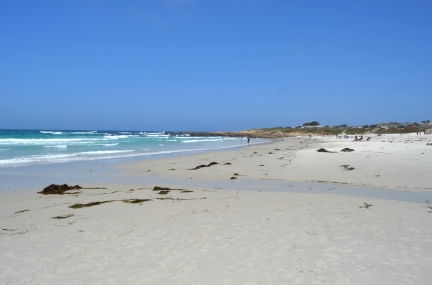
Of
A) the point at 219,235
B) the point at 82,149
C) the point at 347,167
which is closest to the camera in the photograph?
the point at 219,235

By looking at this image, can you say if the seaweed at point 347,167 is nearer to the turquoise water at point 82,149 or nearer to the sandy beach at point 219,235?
the sandy beach at point 219,235

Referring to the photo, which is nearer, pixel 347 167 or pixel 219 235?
pixel 219 235

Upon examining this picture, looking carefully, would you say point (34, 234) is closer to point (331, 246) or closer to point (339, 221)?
point (331, 246)

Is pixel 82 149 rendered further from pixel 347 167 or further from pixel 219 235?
pixel 219 235

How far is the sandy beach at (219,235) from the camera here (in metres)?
4.32

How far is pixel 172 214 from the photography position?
24.1ft

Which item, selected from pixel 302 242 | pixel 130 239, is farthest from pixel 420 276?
pixel 130 239

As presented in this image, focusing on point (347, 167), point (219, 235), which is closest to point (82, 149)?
point (347, 167)

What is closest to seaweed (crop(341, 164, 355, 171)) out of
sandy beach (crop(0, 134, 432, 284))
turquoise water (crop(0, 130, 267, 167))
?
sandy beach (crop(0, 134, 432, 284))

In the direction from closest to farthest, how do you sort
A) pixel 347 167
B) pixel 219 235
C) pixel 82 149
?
1. pixel 219 235
2. pixel 347 167
3. pixel 82 149

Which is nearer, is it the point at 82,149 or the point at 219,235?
the point at 219,235

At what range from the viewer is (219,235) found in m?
5.84

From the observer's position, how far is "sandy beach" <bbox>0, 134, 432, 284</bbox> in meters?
4.32

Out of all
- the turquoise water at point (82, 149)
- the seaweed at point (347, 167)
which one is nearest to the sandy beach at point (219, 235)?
the seaweed at point (347, 167)
